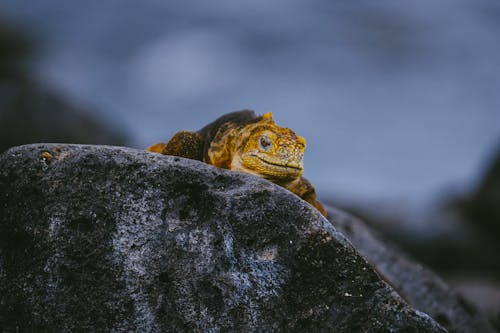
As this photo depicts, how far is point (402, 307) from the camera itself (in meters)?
3.58

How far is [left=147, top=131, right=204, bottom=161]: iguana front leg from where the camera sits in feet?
14.6

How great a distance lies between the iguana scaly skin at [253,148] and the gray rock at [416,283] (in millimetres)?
2242

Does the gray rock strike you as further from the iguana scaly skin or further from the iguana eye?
the iguana eye

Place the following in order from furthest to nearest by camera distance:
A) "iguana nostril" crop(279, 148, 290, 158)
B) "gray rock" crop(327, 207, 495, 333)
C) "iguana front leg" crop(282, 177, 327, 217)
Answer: "gray rock" crop(327, 207, 495, 333), "iguana front leg" crop(282, 177, 327, 217), "iguana nostril" crop(279, 148, 290, 158)

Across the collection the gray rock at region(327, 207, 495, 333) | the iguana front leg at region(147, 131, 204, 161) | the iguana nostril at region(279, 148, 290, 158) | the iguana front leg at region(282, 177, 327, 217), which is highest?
the iguana nostril at region(279, 148, 290, 158)

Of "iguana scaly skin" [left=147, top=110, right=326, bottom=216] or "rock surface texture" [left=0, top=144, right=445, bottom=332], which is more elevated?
"iguana scaly skin" [left=147, top=110, right=326, bottom=216]

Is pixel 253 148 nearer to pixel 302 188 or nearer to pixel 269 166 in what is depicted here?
pixel 269 166

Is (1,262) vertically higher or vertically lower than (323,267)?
lower

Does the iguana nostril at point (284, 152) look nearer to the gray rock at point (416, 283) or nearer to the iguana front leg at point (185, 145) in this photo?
the iguana front leg at point (185, 145)

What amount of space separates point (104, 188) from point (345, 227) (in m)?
3.67

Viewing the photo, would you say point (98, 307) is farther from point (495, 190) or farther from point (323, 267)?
point (495, 190)

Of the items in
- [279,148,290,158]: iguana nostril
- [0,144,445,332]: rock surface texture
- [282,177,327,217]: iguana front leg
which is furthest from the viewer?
[282,177,327,217]: iguana front leg

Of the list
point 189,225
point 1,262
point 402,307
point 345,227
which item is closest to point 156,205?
point 189,225

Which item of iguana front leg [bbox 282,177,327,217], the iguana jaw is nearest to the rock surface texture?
the iguana jaw
